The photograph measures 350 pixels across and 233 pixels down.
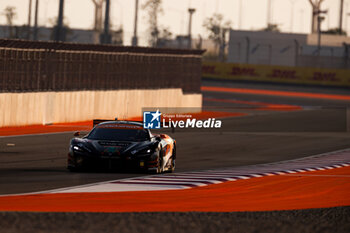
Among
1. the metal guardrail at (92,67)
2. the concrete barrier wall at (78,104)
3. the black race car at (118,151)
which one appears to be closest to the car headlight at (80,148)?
the black race car at (118,151)

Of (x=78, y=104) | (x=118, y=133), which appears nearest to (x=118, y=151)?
(x=118, y=133)

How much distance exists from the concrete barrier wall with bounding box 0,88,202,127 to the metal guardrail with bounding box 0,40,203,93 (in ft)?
1.04

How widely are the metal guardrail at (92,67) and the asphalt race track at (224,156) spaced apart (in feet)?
12.9

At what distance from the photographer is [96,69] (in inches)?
1602

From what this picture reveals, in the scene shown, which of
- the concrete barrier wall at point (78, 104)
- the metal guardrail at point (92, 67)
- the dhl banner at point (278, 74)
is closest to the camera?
the concrete barrier wall at point (78, 104)

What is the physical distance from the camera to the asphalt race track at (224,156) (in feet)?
Result: 38.1

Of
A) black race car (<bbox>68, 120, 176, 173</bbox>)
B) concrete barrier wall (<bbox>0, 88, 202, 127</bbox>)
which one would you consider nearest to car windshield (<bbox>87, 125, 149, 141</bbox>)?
black race car (<bbox>68, 120, 176, 173</bbox>)

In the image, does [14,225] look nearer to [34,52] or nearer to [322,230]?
[322,230]

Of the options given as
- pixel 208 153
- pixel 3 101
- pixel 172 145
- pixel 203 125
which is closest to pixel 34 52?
pixel 3 101

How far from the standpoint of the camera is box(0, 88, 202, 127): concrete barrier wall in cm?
→ 3391

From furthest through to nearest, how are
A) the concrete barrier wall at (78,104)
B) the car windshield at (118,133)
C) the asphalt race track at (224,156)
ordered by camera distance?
the concrete barrier wall at (78,104), the car windshield at (118,133), the asphalt race track at (224,156)

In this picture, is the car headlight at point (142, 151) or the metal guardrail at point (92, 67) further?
the metal guardrail at point (92, 67)

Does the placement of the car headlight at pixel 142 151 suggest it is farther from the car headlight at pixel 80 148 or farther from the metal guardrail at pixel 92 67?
the metal guardrail at pixel 92 67

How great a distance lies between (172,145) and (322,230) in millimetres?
9744
